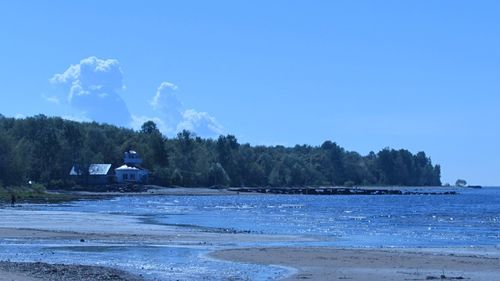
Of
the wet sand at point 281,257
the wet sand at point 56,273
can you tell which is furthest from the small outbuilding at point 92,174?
the wet sand at point 56,273

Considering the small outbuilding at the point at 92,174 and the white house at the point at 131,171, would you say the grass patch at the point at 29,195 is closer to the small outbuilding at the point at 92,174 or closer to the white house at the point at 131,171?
the small outbuilding at the point at 92,174

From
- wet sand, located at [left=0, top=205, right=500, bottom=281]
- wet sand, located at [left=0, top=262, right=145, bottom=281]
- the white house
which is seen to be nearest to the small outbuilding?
the white house

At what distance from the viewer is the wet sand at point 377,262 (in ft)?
97.2

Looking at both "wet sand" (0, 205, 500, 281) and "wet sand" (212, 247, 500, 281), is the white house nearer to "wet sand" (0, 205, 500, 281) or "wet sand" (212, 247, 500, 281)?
"wet sand" (0, 205, 500, 281)

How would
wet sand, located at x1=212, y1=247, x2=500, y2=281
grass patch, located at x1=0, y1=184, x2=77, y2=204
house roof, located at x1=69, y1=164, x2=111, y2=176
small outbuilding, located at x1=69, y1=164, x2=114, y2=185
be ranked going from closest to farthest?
1. wet sand, located at x1=212, y1=247, x2=500, y2=281
2. grass patch, located at x1=0, y1=184, x2=77, y2=204
3. small outbuilding, located at x1=69, y1=164, x2=114, y2=185
4. house roof, located at x1=69, y1=164, x2=111, y2=176

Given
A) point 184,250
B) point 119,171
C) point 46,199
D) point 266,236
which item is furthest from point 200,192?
point 184,250

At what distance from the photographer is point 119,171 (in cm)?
17362

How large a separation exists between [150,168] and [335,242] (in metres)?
144

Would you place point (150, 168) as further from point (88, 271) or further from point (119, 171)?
point (88, 271)

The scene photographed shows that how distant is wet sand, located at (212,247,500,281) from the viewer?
29.6 m

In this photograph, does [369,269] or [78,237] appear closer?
[369,269]

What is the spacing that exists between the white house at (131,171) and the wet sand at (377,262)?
5314 inches

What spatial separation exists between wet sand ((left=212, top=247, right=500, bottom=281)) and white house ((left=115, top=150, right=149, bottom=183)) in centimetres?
13497

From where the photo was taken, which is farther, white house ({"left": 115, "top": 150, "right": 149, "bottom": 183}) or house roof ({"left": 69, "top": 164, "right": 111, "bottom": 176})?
white house ({"left": 115, "top": 150, "right": 149, "bottom": 183})
